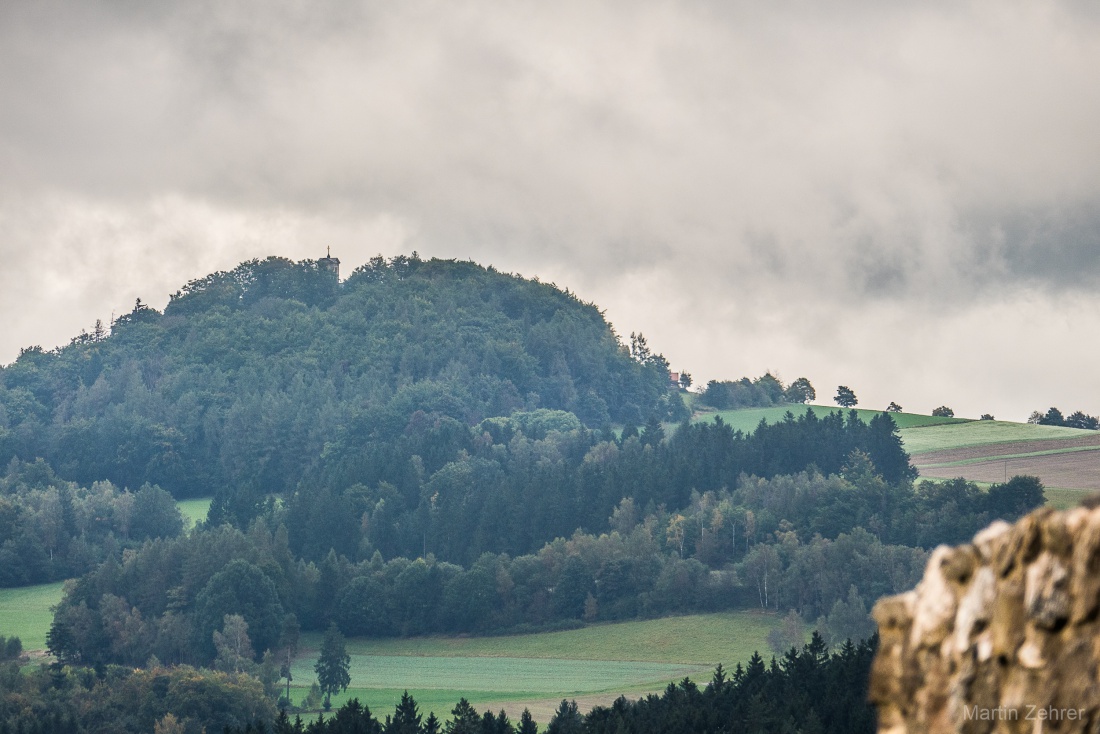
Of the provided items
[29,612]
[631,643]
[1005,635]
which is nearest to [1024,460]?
[631,643]

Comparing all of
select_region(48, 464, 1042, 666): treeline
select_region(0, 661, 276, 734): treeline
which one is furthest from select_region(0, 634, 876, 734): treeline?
select_region(48, 464, 1042, 666): treeline

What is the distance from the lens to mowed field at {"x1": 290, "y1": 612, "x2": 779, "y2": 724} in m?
116

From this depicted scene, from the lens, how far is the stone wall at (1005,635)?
8727 millimetres

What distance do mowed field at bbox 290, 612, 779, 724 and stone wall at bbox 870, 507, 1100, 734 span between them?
95.0 meters

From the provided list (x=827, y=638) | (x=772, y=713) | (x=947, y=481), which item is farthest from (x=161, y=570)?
(x=772, y=713)

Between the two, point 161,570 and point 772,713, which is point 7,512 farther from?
point 772,713

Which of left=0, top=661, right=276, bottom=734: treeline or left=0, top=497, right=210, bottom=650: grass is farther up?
left=0, top=497, right=210, bottom=650: grass

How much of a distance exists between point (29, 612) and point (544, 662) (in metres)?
61.3

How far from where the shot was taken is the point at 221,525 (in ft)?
646

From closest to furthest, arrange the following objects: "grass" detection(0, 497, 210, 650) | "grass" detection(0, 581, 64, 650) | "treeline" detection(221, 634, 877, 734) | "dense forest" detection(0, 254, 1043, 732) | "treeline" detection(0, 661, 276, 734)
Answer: "treeline" detection(221, 634, 877, 734), "treeline" detection(0, 661, 276, 734), "dense forest" detection(0, 254, 1043, 732), "grass" detection(0, 581, 64, 650), "grass" detection(0, 497, 210, 650)

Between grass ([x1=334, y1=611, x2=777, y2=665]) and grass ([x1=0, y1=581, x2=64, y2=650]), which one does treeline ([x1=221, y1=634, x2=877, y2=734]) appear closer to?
grass ([x1=334, y1=611, x2=777, y2=665])

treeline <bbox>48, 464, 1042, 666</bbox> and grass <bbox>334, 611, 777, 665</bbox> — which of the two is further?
treeline <bbox>48, 464, 1042, 666</bbox>

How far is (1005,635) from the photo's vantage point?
9.13 meters

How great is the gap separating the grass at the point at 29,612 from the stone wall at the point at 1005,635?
487 ft
